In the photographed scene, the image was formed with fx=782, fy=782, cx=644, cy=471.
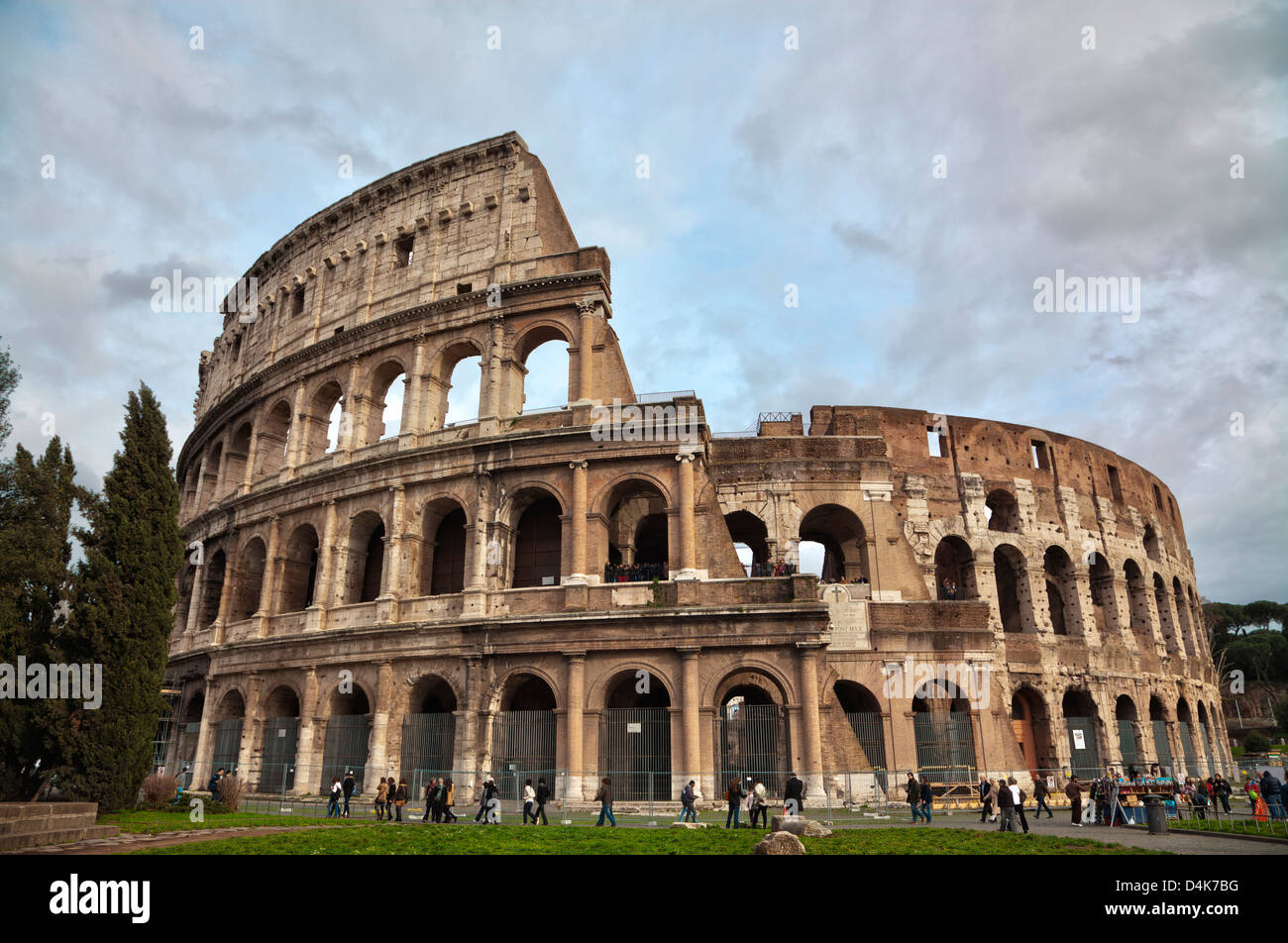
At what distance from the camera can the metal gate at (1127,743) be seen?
27212mm

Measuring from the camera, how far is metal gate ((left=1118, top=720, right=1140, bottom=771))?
2721 cm

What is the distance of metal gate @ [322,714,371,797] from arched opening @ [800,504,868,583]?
47.1 ft

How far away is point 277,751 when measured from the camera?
887 inches

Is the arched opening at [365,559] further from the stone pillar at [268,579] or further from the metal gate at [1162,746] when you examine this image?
the metal gate at [1162,746]

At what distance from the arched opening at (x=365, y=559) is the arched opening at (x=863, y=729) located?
1374 cm

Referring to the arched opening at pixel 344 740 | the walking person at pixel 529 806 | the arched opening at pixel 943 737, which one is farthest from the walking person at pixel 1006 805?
the arched opening at pixel 344 740

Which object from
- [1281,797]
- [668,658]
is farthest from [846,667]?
[1281,797]

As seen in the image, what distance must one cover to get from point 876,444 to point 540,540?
10839 mm

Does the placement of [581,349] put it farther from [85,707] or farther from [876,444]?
[85,707]

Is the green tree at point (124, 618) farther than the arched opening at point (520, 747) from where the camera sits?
No

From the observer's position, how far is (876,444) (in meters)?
24.5

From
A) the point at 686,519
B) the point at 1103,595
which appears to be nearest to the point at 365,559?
the point at 686,519

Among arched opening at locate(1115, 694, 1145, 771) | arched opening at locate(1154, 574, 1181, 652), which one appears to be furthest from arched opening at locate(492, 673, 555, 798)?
arched opening at locate(1154, 574, 1181, 652)

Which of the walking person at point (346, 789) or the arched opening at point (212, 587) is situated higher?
the arched opening at point (212, 587)
